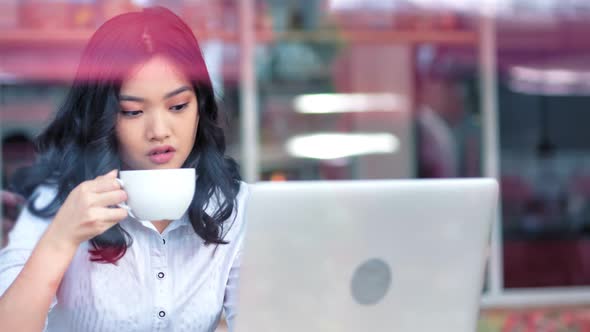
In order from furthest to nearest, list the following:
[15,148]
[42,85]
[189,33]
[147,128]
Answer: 1. [42,85]
2. [15,148]
3. [189,33]
4. [147,128]

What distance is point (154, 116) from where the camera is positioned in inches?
51.3

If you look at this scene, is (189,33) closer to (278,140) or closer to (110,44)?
(110,44)

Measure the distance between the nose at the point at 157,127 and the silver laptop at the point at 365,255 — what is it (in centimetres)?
39

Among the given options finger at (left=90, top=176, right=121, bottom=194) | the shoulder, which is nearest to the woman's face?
the shoulder

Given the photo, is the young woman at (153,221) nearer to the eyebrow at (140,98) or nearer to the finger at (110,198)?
the eyebrow at (140,98)

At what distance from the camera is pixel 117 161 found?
1.34m

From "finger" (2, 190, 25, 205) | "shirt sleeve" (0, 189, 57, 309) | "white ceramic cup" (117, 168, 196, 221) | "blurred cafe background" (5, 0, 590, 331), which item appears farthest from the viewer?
"blurred cafe background" (5, 0, 590, 331)

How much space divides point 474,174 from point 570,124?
54 centimetres

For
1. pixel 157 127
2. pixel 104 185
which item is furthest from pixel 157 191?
pixel 157 127

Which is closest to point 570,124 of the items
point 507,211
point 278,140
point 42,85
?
point 507,211

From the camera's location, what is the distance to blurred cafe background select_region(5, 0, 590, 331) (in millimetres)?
3723

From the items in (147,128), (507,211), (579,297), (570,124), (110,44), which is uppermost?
(110,44)

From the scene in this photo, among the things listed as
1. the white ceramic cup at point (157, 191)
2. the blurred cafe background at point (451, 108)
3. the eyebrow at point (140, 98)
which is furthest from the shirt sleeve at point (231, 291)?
the blurred cafe background at point (451, 108)

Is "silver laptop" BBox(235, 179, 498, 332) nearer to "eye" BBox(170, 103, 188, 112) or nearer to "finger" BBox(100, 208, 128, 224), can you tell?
"finger" BBox(100, 208, 128, 224)
